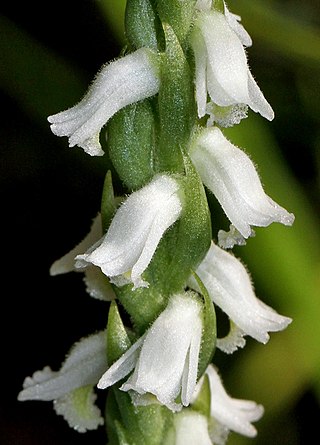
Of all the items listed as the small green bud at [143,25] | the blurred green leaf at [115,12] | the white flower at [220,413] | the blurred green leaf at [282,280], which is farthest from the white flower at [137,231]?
the blurred green leaf at [115,12]

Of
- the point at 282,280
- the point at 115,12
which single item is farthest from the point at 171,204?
the point at 115,12

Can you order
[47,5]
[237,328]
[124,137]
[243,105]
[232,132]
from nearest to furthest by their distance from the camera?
1. [243,105]
2. [124,137]
3. [237,328]
4. [232,132]
5. [47,5]

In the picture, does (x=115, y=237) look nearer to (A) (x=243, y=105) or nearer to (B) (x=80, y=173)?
(A) (x=243, y=105)

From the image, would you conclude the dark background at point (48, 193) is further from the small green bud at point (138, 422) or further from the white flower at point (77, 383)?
the small green bud at point (138, 422)

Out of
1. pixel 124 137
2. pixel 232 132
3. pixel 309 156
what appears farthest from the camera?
pixel 309 156

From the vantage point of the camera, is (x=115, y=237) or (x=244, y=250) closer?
(x=115, y=237)

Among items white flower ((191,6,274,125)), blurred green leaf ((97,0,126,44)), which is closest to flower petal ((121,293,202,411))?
white flower ((191,6,274,125))

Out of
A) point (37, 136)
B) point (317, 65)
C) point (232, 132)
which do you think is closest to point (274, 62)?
point (317, 65)
